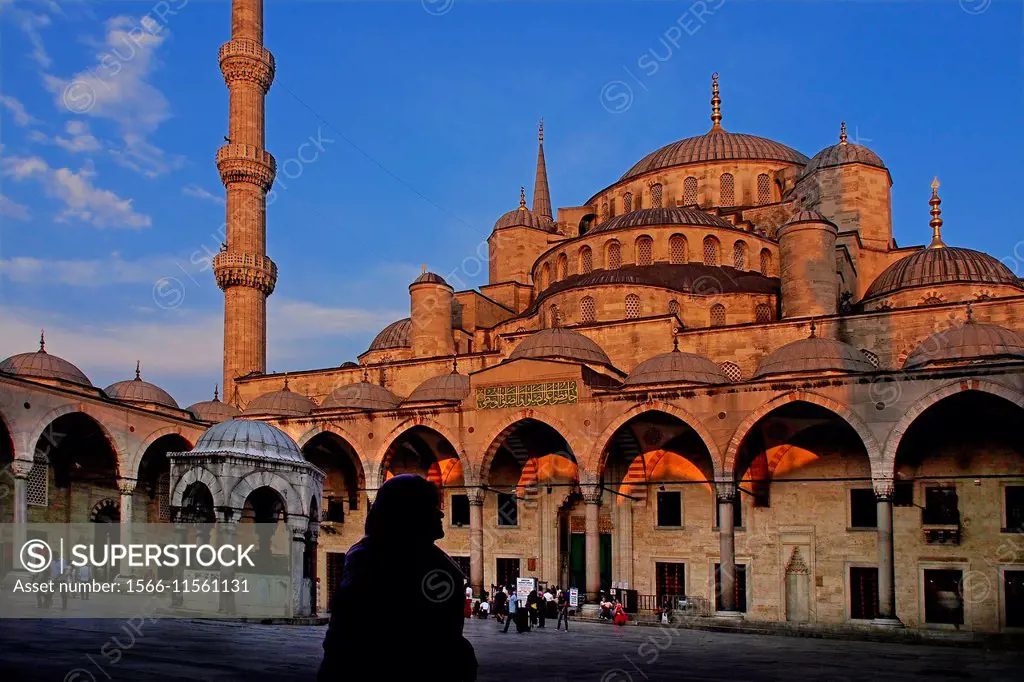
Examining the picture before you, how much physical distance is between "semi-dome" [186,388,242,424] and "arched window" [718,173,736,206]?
16933 mm

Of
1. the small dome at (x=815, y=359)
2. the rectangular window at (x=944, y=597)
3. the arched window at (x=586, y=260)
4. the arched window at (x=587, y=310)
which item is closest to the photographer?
the rectangular window at (x=944, y=597)

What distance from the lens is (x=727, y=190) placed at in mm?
35906

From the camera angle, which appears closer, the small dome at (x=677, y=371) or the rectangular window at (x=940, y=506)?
the rectangular window at (x=940, y=506)

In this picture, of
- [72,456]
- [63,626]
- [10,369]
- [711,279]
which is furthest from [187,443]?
[63,626]

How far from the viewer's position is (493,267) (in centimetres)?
3750

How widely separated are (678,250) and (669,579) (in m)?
9.71

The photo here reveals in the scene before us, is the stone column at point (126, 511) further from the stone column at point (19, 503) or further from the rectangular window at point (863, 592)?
the rectangular window at point (863, 592)

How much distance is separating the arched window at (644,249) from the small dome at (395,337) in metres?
8.51

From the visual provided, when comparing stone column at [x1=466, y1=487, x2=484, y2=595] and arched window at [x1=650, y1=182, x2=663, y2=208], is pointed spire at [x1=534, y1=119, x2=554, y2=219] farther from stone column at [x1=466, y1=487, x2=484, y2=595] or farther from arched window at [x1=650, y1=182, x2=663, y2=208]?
stone column at [x1=466, y1=487, x2=484, y2=595]

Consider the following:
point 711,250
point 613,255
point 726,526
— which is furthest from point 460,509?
point 711,250

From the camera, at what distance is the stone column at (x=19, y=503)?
22.1 metres

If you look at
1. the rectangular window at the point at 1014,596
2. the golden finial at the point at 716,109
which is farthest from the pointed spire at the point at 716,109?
the rectangular window at the point at 1014,596

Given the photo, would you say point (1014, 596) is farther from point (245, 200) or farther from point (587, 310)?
point (245, 200)

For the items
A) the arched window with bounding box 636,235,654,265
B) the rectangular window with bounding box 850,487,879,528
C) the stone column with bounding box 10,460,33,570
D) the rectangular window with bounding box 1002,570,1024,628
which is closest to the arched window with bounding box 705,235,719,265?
the arched window with bounding box 636,235,654,265
